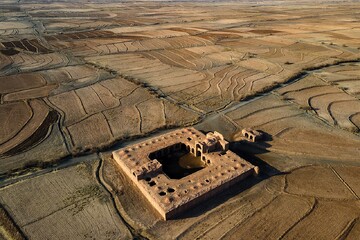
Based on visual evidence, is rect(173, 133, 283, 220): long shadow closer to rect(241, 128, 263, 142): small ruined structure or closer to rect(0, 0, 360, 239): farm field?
rect(0, 0, 360, 239): farm field

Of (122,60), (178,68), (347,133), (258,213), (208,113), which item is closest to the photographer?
(258,213)

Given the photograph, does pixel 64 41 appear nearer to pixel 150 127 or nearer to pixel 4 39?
pixel 4 39

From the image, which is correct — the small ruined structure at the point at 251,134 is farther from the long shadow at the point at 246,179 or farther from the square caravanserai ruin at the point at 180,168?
the square caravanserai ruin at the point at 180,168

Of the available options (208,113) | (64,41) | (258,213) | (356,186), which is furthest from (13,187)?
(64,41)

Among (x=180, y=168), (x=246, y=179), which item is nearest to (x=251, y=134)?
(x=246, y=179)

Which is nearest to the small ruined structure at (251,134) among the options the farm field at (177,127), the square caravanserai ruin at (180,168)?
the farm field at (177,127)
